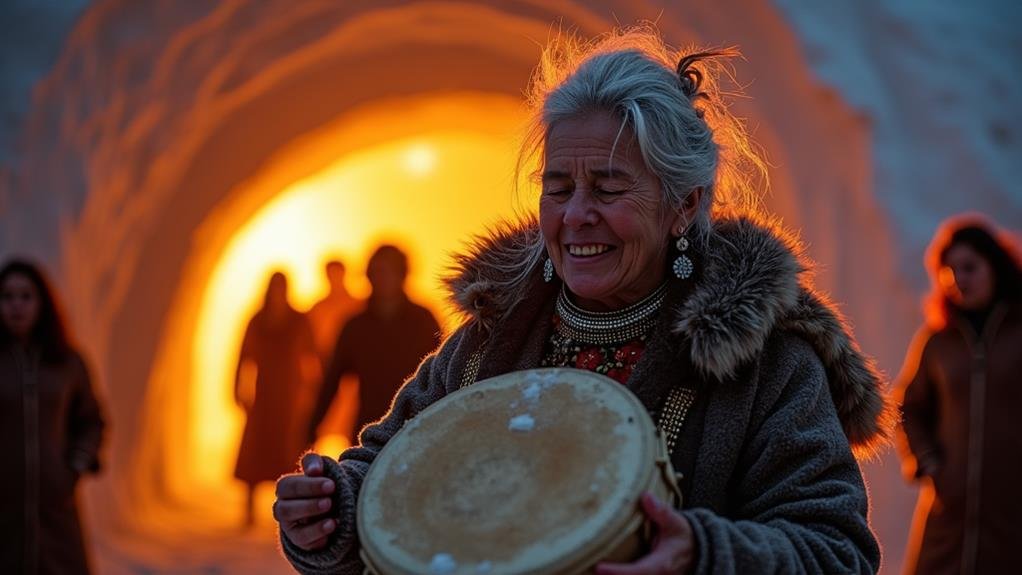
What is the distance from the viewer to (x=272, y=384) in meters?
9.22

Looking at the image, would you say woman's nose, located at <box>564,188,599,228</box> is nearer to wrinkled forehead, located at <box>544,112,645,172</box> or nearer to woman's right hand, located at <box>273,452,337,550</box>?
wrinkled forehead, located at <box>544,112,645,172</box>

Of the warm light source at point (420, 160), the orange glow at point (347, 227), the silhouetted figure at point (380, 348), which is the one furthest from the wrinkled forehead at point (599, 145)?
the orange glow at point (347, 227)

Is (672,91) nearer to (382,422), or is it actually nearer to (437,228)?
(382,422)

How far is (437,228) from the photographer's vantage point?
18703mm

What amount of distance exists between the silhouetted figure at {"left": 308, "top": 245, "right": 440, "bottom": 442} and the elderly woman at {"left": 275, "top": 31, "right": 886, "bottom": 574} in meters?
3.52

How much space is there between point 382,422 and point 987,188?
18.3ft

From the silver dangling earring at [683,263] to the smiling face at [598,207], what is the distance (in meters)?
0.06

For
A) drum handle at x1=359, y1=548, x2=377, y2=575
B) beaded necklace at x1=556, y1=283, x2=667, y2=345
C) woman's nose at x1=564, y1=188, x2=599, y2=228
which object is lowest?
drum handle at x1=359, y1=548, x2=377, y2=575

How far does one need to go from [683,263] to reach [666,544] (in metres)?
0.65

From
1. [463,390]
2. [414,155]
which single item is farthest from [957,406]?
[414,155]

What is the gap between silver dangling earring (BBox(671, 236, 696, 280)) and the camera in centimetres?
238

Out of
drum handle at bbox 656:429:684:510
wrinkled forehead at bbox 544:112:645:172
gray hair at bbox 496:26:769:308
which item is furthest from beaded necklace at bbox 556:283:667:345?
drum handle at bbox 656:429:684:510

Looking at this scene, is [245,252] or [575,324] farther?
[245,252]

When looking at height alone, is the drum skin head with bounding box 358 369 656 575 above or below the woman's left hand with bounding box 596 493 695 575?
above
